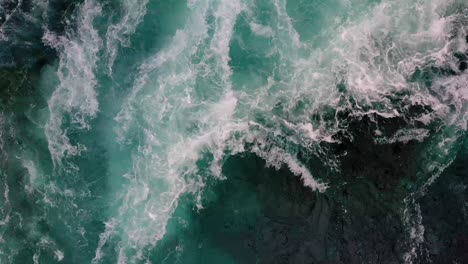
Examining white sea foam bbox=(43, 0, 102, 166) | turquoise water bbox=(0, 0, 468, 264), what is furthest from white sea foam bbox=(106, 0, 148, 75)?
white sea foam bbox=(43, 0, 102, 166)

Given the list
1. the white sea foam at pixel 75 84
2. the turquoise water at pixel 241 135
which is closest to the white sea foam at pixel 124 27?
the turquoise water at pixel 241 135

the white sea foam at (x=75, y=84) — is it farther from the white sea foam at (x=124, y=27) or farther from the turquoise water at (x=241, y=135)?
the white sea foam at (x=124, y=27)

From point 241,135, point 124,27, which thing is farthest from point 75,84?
point 241,135

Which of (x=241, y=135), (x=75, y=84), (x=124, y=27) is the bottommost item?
(x=241, y=135)

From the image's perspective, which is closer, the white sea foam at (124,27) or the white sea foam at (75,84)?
the white sea foam at (75,84)

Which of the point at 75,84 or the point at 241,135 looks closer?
the point at 241,135

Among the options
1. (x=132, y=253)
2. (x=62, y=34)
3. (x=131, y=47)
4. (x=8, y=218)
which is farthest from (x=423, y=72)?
(x=8, y=218)

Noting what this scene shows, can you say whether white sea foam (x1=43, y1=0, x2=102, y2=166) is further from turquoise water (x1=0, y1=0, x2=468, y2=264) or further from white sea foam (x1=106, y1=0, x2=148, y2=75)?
white sea foam (x1=106, y1=0, x2=148, y2=75)

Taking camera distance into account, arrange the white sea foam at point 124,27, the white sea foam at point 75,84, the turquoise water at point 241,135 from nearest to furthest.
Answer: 1. the turquoise water at point 241,135
2. the white sea foam at point 75,84
3. the white sea foam at point 124,27

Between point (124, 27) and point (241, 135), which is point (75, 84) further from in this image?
point (241, 135)
